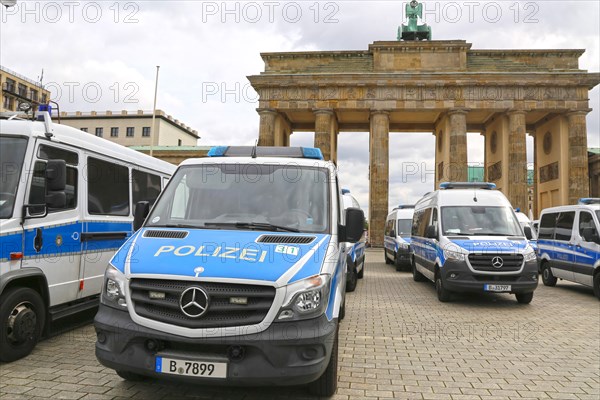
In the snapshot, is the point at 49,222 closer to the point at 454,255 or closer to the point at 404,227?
the point at 454,255

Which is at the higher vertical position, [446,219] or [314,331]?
[446,219]

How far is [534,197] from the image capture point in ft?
156

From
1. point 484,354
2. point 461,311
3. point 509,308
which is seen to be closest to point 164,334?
point 484,354

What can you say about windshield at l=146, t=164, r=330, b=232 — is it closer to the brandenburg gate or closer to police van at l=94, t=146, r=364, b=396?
police van at l=94, t=146, r=364, b=396

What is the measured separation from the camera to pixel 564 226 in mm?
12664

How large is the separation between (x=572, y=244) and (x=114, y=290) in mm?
11990

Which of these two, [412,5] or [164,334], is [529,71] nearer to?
[412,5]

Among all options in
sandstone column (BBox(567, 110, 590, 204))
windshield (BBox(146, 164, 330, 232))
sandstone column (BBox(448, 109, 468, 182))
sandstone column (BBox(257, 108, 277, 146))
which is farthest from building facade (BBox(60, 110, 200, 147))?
windshield (BBox(146, 164, 330, 232))

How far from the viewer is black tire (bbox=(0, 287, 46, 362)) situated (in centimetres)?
508

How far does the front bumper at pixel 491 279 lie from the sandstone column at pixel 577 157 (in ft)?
112

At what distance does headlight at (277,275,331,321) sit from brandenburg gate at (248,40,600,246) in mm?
35894

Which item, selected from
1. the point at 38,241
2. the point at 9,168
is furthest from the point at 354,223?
the point at 9,168

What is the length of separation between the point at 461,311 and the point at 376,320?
84.4 inches

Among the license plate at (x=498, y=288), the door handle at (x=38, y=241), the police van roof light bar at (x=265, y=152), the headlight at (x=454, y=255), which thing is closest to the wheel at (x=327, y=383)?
the police van roof light bar at (x=265, y=152)
